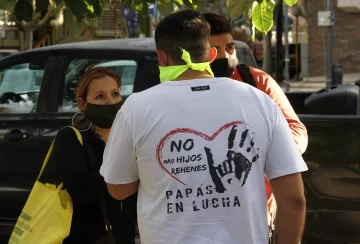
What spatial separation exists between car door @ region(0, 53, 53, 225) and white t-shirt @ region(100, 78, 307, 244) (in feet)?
12.4

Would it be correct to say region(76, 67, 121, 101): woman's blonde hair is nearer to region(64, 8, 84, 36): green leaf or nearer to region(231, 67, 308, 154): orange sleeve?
region(231, 67, 308, 154): orange sleeve

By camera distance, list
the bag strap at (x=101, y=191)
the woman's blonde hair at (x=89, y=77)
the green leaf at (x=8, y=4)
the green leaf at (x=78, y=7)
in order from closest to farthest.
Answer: the bag strap at (x=101, y=191) < the woman's blonde hair at (x=89, y=77) < the green leaf at (x=78, y=7) < the green leaf at (x=8, y=4)

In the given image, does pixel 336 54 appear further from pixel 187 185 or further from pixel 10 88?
pixel 187 185

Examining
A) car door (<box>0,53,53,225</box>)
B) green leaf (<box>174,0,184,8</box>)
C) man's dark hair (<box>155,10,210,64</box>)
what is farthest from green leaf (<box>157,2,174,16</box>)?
man's dark hair (<box>155,10,210,64</box>)

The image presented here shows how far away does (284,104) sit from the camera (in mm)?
3482

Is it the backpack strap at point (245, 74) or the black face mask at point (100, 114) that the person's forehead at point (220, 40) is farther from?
the black face mask at point (100, 114)

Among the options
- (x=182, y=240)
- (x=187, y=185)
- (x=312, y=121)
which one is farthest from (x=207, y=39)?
(x=312, y=121)

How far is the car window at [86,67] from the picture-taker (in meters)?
6.30

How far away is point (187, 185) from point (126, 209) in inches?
44.7

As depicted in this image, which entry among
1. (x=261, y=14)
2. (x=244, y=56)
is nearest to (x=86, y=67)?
(x=244, y=56)

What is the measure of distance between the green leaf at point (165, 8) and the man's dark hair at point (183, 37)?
9.52 feet

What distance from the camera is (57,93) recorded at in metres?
6.44

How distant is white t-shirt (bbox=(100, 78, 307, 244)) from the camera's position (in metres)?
2.53

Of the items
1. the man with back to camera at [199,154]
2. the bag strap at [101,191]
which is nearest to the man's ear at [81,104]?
the bag strap at [101,191]
